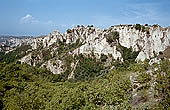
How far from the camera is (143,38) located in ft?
354

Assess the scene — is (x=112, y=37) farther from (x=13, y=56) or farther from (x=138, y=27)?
(x=13, y=56)

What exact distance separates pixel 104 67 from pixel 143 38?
898 inches

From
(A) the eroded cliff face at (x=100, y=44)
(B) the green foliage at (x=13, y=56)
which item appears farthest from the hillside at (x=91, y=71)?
(B) the green foliage at (x=13, y=56)

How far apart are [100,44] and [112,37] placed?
6981mm

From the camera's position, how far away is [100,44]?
382ft

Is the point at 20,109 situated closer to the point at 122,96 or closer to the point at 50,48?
the point at 122,96

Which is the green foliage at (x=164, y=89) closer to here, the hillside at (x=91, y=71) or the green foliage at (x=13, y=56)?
the hillside at (x=91, y=71)

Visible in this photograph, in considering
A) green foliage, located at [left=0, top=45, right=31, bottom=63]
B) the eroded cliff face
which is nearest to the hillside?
the eroded cliff face

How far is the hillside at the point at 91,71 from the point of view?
14.2 meters

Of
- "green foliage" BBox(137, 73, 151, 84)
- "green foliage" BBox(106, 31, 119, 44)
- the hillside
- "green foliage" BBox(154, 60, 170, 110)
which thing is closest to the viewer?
"green foliage" BBox(154, 60, 170, 110)

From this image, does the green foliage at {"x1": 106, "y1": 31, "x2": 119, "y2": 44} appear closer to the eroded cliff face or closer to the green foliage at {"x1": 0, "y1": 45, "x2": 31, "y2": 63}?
the eroded cliff face

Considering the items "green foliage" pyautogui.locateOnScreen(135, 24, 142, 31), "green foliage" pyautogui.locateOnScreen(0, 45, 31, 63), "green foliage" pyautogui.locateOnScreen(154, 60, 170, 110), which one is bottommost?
"green foliage" pyautogui.locateOnScreen(0, 45, 31, 63)

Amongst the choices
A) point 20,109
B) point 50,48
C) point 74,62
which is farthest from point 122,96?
point 50,48

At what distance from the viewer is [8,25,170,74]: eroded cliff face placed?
9944 cm
